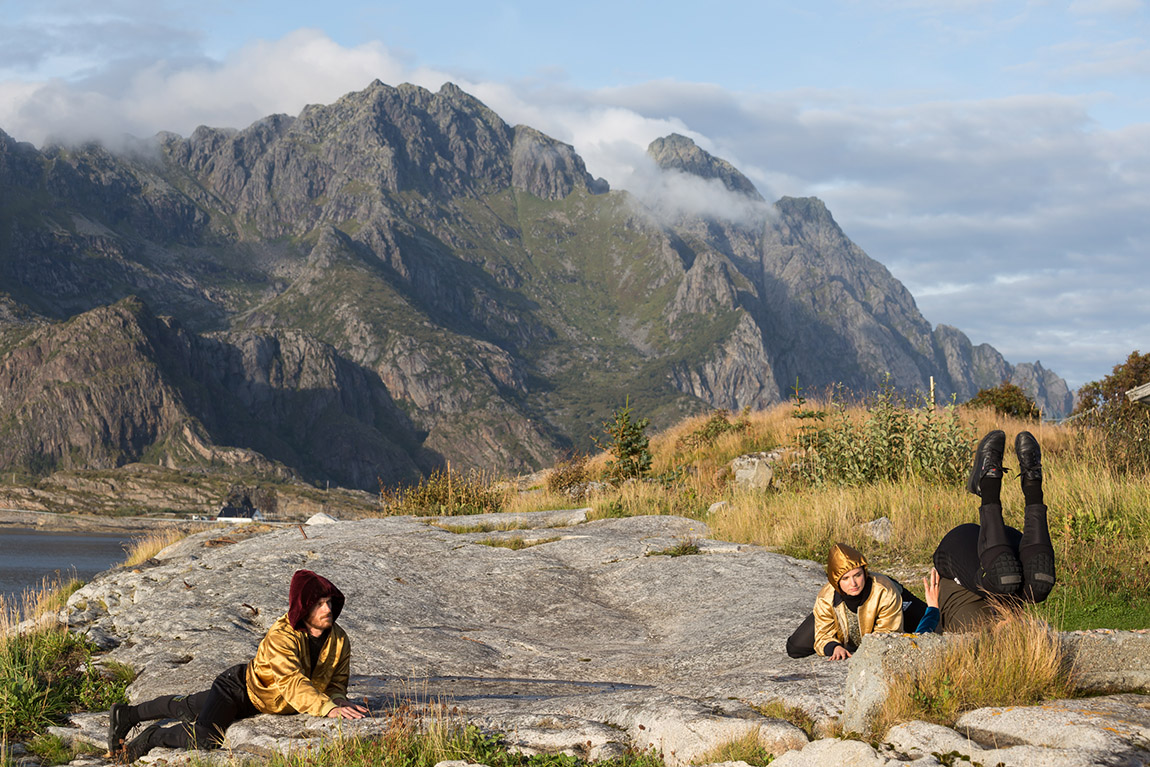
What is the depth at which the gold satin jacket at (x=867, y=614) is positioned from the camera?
7309 mm

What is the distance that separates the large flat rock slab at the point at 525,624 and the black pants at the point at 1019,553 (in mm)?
1370

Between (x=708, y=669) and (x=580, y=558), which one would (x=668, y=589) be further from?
(x=708, y=669)

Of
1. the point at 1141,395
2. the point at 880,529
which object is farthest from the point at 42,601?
the point at 1141,395

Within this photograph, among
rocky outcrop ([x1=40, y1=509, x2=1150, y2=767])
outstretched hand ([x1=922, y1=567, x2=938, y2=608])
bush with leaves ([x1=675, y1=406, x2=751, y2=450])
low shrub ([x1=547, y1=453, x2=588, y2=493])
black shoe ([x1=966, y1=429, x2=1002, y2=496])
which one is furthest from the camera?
bush with leaves ([x1=675, y1=406, x2=751, y2=450])

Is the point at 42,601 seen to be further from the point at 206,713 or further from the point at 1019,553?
the point at 1019,553

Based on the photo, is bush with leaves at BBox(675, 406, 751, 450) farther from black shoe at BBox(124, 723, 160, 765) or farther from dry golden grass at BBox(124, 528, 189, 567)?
black shoe at BBox(124, 723, 160, 765)

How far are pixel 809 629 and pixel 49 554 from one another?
469 ft

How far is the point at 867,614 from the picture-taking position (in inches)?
288

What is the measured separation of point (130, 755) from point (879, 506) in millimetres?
11282

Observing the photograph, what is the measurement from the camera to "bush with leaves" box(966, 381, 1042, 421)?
2602cm

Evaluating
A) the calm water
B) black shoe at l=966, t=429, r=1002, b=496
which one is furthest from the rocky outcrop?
the calm water

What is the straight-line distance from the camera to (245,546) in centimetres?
1302

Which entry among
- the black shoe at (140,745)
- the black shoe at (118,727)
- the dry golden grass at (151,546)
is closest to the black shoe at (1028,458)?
the black shoe at (140,745)

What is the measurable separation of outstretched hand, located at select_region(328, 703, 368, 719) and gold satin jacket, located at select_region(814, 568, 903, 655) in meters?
3.75
